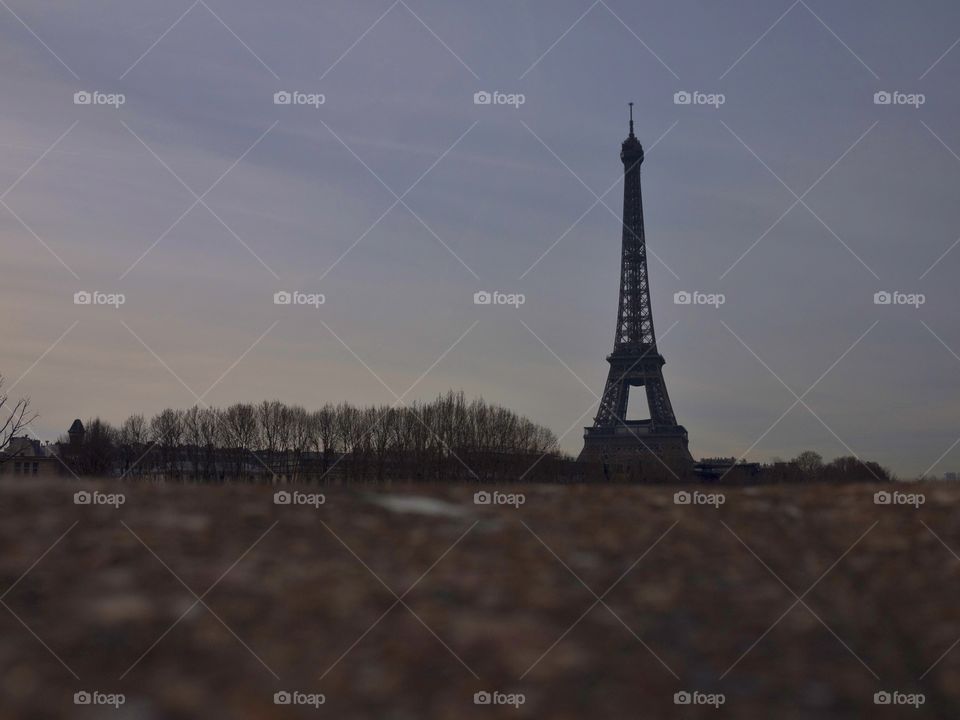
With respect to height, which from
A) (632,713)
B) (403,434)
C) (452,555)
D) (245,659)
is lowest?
(632,713)

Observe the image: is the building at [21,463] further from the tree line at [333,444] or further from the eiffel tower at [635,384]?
the eiffel tower at [635,384]

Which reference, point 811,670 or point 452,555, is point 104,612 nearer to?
point 452,555

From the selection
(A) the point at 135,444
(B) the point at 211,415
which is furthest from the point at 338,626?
(A) the point at 135,444

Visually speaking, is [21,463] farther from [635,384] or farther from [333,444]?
[635,384]

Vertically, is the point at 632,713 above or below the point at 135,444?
below

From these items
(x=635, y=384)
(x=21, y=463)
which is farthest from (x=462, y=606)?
(x=635, y=384)

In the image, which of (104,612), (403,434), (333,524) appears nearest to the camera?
(104,612)
